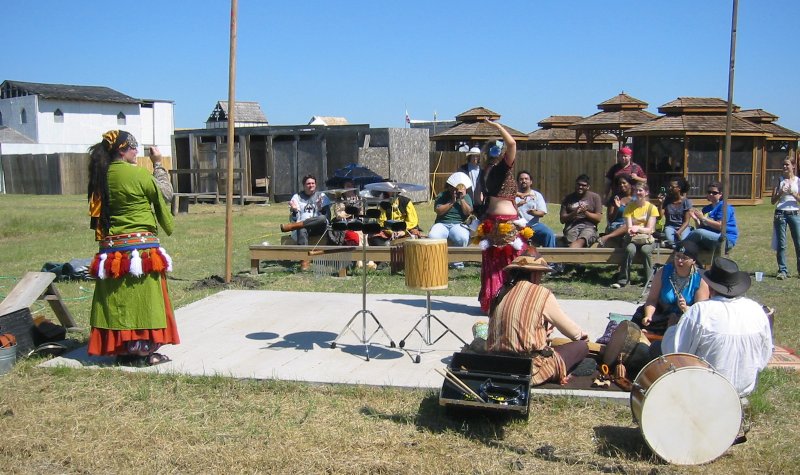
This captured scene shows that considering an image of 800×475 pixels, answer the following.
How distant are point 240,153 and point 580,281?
17.5 metres

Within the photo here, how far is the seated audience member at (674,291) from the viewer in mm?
6379

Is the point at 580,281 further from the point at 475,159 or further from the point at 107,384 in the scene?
the point at 107,384

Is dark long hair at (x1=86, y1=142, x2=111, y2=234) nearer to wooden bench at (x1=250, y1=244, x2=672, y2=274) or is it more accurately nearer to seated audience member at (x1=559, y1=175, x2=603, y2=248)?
wooden bench at (x1=250, y1=244, x2=672, y2=274)

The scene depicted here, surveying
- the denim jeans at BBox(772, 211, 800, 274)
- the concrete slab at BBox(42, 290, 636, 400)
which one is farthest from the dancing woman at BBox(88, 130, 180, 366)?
the denim jeans at BBox(772, 211, 800, 274)

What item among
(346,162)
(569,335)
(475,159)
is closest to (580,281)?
(475,159)

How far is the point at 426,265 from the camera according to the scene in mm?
6426

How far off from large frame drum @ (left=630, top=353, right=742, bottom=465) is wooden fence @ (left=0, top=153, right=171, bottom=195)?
111 feet

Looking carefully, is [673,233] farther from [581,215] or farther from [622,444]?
[622,444]

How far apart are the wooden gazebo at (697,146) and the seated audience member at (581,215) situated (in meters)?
14.8

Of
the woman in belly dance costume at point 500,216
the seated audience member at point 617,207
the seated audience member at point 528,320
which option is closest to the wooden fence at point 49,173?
the seated audience member at point 617,207

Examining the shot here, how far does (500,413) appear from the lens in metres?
5.36

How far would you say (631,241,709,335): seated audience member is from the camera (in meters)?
6.38

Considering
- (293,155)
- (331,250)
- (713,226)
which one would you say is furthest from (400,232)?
(293,155)

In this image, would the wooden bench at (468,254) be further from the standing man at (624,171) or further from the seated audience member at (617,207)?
the standing man at (624,171)
